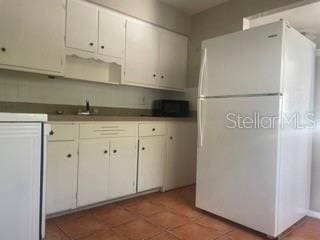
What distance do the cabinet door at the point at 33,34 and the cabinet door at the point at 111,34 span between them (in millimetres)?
441

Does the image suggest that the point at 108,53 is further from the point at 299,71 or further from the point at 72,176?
the point at 299,71

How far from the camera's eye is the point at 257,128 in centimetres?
203

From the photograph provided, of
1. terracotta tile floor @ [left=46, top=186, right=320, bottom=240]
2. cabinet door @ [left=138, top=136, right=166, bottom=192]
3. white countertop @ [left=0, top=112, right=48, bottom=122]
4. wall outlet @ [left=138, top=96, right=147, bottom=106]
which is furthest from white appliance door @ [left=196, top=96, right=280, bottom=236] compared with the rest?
white countertop @ [left=0, top=112, right=48, bottom=122]

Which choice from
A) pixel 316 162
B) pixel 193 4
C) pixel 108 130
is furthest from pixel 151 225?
pixel 193 4

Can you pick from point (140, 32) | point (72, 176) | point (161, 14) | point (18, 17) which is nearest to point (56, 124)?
point (72, 176)

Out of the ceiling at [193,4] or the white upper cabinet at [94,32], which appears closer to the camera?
the white upper cabinet at [94,32]

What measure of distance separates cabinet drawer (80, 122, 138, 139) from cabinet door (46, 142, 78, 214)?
6.4 inches

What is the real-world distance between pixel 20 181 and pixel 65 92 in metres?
1.62

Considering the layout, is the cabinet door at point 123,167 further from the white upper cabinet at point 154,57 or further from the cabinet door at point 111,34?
the cabinet door at point 111,34

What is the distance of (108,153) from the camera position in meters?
2.52

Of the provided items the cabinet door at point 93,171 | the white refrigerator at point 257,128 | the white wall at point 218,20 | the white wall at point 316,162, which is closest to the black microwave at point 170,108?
the white wall at point 218,20

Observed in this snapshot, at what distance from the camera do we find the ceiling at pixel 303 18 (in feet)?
9.51

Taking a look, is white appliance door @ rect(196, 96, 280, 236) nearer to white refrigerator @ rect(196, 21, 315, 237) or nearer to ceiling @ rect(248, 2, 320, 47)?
white refrigerator @ rect(196, 21, 315, 237)

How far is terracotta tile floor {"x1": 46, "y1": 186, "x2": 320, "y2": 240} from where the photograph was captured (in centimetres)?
198
